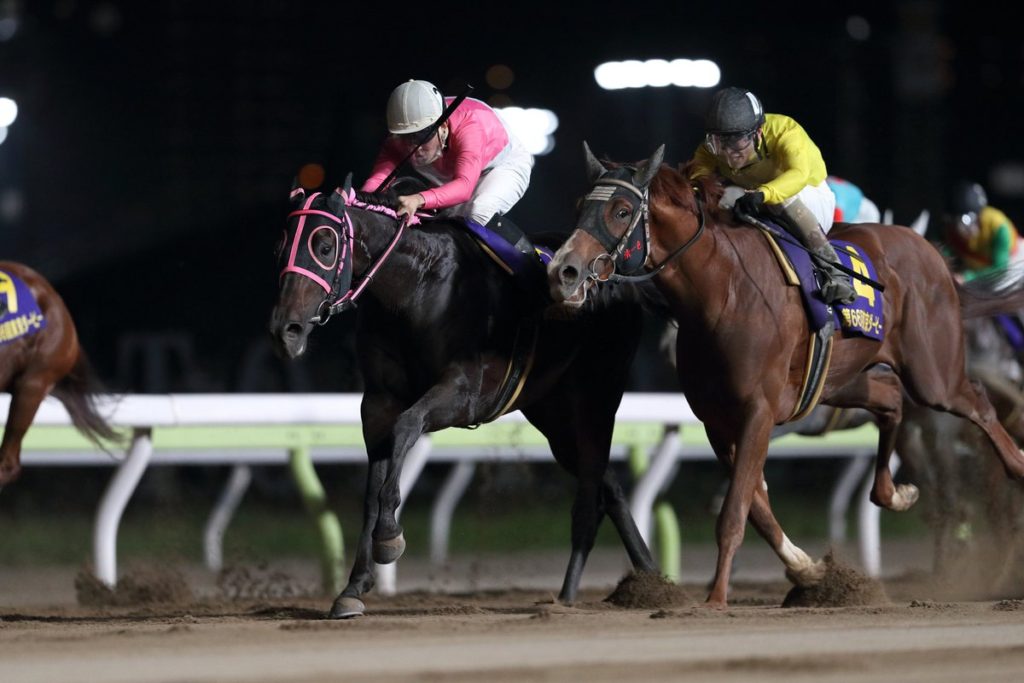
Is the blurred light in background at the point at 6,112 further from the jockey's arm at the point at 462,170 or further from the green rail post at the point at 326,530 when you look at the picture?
the jockey's arm at the point at 462,170

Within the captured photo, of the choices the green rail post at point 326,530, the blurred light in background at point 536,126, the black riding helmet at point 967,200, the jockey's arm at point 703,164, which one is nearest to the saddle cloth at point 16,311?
the green rail post at point 326,530

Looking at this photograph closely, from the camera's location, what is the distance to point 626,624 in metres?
5.11

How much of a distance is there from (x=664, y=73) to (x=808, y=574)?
32.0 feet

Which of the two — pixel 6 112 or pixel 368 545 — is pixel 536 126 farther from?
pixel 368 545

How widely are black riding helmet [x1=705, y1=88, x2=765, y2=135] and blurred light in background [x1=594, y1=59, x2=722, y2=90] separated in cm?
913

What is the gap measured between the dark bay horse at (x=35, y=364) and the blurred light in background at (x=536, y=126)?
7.10 metres

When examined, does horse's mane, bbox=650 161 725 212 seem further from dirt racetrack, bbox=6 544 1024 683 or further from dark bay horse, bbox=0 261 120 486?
dark bay horse, bbox=0 261 120 486

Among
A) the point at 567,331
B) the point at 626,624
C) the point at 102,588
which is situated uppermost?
the point at 567,331

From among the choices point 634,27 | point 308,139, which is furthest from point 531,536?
point 634,27

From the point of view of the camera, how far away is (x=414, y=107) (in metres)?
6.08

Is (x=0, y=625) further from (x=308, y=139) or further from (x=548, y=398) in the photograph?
(x=308, y=139)

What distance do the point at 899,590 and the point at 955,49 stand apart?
9.23 m

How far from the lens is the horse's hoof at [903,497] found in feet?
22.2

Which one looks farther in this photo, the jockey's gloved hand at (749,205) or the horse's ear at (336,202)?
the jockey's gloved hand at (749,205)
